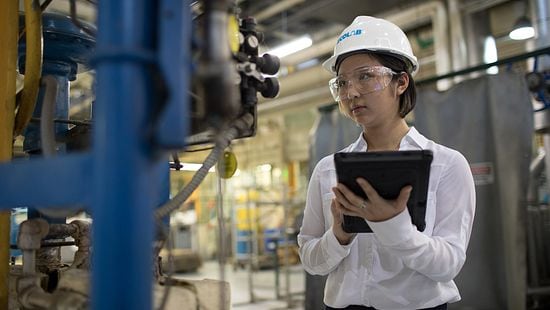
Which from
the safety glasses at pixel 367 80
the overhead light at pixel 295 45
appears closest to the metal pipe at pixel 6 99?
the safety glasses at pixel 367 80

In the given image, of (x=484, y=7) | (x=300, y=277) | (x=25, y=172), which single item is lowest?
(x=300, y=277)

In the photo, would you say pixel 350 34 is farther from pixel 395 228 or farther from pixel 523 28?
pixel 523 28

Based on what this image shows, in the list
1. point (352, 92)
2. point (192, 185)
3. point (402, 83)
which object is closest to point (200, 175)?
point (192, 185)

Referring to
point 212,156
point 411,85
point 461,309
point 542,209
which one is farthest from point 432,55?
point 212,156

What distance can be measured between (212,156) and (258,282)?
640 cm

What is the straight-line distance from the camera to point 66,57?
4.50ft

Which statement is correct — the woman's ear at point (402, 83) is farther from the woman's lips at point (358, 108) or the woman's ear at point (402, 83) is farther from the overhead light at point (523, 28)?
the overhead light at point (523, 28)

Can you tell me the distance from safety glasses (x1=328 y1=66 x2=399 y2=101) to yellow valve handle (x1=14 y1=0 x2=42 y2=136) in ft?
2.70

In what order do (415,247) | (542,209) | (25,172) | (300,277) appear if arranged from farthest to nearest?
(300,277)
(542,209)
(415,247)
(25,172)

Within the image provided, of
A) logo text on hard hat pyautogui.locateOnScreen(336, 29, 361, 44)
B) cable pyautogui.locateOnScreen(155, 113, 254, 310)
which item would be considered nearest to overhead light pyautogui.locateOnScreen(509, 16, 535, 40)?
logo text on hard hat pyautogui.locateOnScreen(336, 29, 361, 44)

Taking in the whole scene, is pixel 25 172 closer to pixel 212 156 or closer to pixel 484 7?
pixel 212 156

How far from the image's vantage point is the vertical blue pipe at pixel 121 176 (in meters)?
0.64

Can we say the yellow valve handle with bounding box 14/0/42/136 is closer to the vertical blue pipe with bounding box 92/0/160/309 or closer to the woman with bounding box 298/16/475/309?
the vertical blue pipe with bounding box 92/0/160/309

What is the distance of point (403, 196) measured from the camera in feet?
3.11
